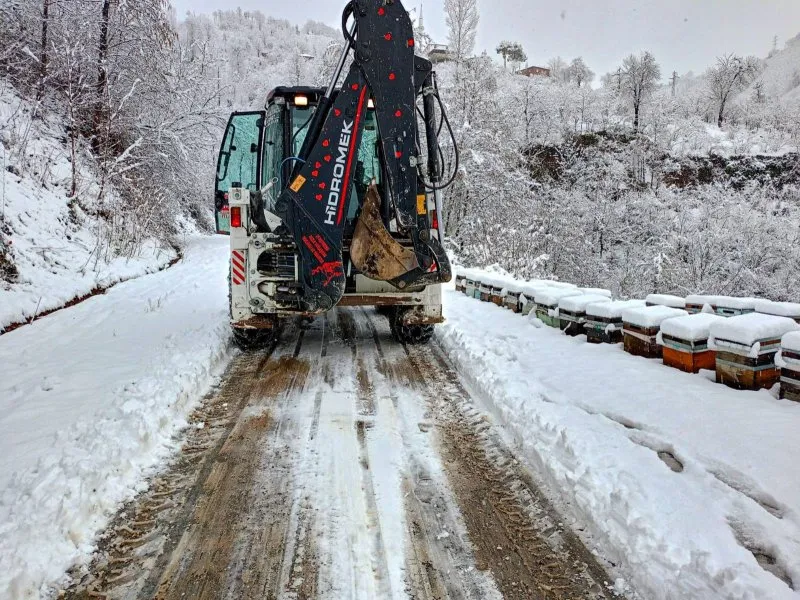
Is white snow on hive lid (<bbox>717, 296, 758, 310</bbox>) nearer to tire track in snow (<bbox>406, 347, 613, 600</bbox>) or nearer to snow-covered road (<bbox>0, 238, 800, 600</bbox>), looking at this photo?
snow-covered road (<bbox>0, 238, 800, 600</bbox>)

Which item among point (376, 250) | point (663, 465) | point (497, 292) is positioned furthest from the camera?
point (497, 292)

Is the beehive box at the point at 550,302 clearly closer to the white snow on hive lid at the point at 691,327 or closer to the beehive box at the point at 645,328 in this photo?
the beehive box at the point at 645,328

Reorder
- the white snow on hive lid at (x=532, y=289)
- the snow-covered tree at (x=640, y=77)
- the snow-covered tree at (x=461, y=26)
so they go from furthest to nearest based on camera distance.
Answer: the snow-covered tree at (x=640, y=77) < the snow-covered tree at (x=461, y=26) < the white snow on hive lid at (x=532, y=289)

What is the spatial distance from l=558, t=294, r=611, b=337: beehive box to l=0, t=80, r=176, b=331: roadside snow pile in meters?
7.55

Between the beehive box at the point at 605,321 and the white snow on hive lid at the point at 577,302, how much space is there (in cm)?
19

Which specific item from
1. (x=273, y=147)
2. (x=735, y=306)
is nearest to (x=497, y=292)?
(x=735, y=306)

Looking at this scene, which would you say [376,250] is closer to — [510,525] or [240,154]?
[240,154]

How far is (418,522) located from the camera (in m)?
2.85

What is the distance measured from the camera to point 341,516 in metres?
2.88

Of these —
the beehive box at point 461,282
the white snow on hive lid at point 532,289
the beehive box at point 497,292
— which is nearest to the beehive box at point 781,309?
the white snow on hive lid at point 532,289

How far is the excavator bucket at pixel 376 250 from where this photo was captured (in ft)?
18.5

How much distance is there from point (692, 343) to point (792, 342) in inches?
37.2

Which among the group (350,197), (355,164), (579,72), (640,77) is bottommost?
(350,197)

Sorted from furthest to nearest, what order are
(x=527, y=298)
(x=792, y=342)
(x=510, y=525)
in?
(x=527, y=298), (x=792, y=342), (x=510, y=525)
